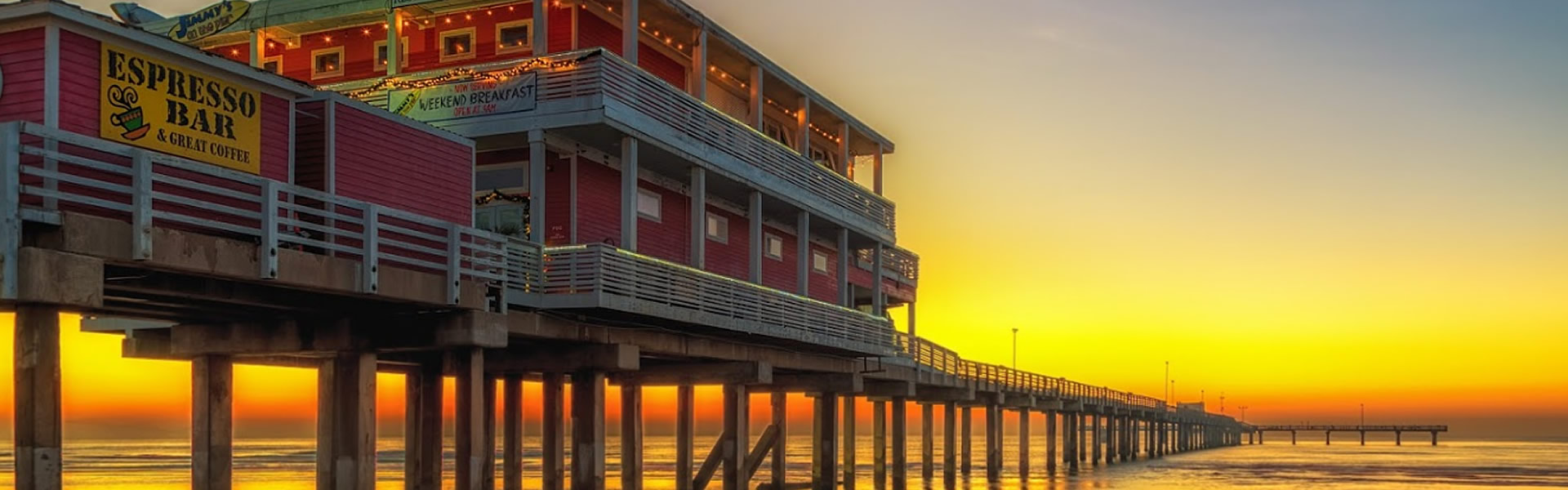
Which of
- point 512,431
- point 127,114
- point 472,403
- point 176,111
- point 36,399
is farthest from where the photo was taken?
point 512,431

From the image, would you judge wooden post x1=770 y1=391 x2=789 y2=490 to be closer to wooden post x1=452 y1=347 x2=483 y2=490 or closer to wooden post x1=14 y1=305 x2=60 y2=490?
wooden post x1=452 y1=347 x2=483 y2=490

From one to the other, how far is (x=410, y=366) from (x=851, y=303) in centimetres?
1671

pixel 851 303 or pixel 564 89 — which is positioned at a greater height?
pixel 564 89

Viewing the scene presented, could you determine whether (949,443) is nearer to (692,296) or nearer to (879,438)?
(879,438)

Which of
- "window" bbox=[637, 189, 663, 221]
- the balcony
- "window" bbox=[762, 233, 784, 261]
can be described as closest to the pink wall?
the balcony

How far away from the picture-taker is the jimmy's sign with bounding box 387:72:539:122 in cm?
2453

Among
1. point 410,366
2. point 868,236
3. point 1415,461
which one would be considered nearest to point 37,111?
point 410,366

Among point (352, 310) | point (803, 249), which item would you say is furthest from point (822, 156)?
point (352, 310)

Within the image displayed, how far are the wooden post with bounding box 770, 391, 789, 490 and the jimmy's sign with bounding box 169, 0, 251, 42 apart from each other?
20.0 metres

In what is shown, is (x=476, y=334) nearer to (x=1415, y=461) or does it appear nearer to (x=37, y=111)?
(x=37, y=111)

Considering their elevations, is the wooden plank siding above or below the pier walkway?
above

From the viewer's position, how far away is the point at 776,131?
37531mm

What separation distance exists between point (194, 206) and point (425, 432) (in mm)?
10971

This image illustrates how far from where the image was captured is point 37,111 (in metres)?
15.4
